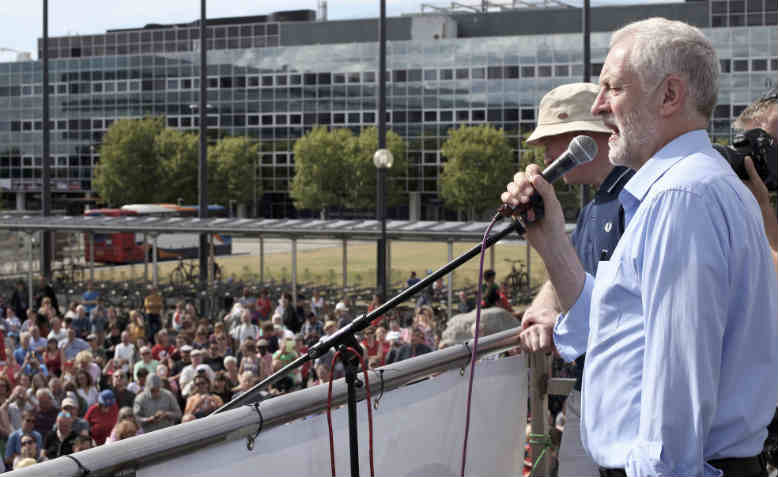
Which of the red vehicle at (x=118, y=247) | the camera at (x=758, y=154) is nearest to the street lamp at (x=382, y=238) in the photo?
the red vehicle at (x=118, y=247)

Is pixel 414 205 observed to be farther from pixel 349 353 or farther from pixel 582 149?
pixel 582 149

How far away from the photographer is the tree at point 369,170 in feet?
241

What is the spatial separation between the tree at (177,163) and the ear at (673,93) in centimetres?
7579

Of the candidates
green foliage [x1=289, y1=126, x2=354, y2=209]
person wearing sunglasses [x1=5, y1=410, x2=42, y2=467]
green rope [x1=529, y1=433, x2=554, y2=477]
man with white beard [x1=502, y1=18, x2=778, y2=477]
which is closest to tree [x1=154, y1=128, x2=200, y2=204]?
green foliage [x1=289, y1=126, x2=354, y2=209]

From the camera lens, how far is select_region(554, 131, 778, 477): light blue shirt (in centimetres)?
191

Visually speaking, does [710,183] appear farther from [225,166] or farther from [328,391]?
[225,166]

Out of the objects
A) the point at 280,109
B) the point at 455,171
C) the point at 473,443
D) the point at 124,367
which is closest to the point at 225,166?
the point at 280,109

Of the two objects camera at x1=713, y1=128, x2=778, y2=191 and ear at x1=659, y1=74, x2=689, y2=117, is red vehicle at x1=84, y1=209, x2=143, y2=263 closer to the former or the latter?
camera at x1=713, y1=128, x2=778, y2=191

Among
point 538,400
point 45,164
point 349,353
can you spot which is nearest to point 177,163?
point 45,164

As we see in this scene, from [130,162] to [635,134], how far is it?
78231 mm

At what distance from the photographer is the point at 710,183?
1.97m

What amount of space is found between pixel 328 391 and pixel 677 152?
1218 mm

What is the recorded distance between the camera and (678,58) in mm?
2094

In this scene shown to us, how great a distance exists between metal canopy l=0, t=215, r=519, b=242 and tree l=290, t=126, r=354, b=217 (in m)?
49.4
